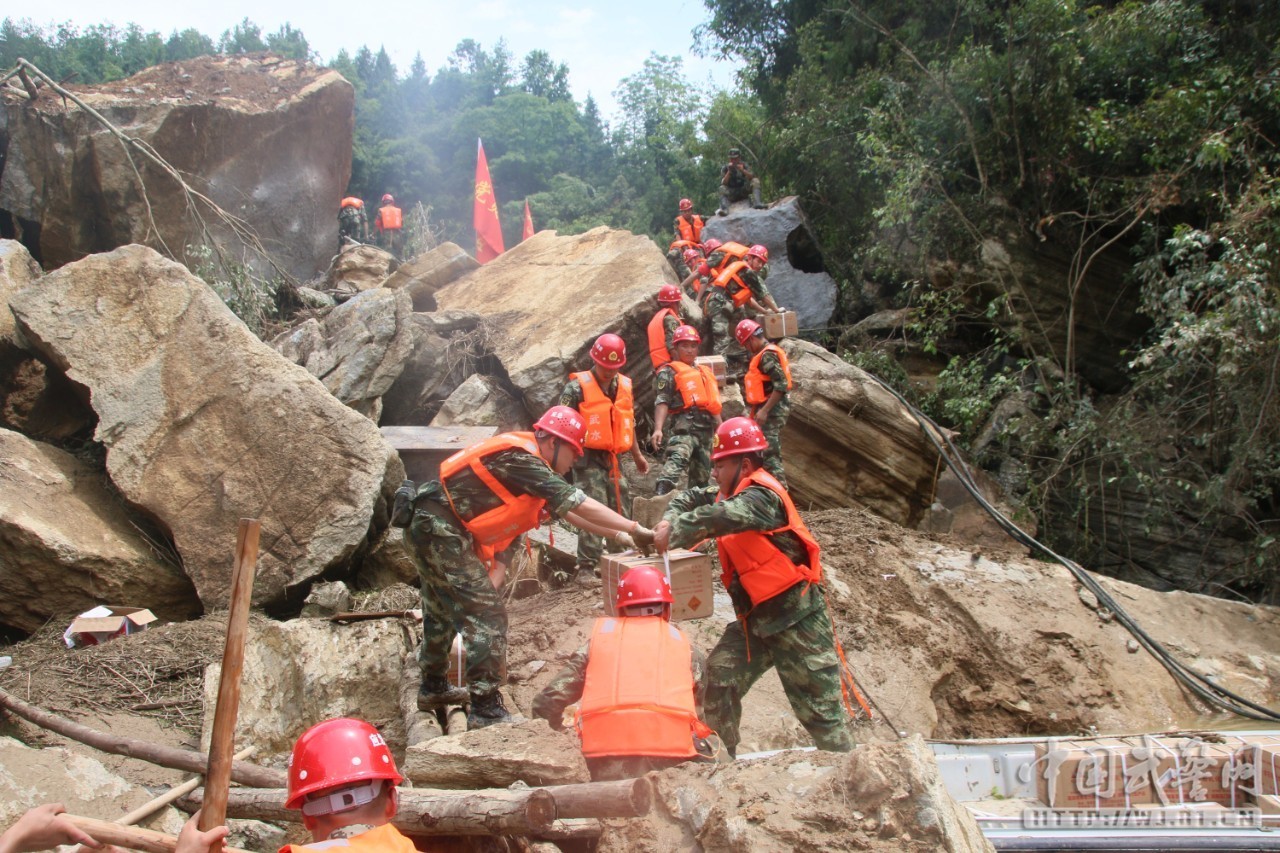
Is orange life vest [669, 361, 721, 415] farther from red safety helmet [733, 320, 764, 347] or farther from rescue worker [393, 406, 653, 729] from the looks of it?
rescue worker [393, 406, 653, 729]

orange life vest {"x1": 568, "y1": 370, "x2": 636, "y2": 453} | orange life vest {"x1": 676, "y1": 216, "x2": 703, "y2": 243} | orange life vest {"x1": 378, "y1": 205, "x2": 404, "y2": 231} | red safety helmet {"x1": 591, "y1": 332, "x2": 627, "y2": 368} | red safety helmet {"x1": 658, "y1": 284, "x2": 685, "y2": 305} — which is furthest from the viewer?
orange life vest {"x1": 378, "y1": 205, "x2": 404, "y2": 231}

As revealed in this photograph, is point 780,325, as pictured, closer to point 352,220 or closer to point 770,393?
point 770,393

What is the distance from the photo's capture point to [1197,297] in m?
8.57

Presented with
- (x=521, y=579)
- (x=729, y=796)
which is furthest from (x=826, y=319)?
(x=729, y=796)

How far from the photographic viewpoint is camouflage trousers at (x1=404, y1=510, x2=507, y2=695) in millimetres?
4602

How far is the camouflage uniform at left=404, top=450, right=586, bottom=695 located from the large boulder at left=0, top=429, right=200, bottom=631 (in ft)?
10.2

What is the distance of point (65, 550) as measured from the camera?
6.21 m

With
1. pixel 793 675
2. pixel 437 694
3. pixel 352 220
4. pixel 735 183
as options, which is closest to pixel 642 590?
pixel 793 675

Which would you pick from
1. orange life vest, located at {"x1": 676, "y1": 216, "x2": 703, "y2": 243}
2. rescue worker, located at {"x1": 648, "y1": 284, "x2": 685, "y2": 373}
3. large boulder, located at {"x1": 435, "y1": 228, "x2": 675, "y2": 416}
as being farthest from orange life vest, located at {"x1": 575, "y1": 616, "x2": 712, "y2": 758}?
orange life vest, located at {"x1": 676, "y1": 216, "x2": 703, "y2": 243}

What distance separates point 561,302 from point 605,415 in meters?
3.93

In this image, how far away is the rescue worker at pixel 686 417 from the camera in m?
8.02

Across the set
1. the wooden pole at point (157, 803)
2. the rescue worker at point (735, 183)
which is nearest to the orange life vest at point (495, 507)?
the wooden pole at point (157, 803)

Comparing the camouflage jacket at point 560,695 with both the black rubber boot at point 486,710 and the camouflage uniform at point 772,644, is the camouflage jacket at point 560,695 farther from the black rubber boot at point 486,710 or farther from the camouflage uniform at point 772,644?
the black rubber boot at point 486,710

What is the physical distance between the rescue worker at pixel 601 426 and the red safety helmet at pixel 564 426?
93.6 inches
